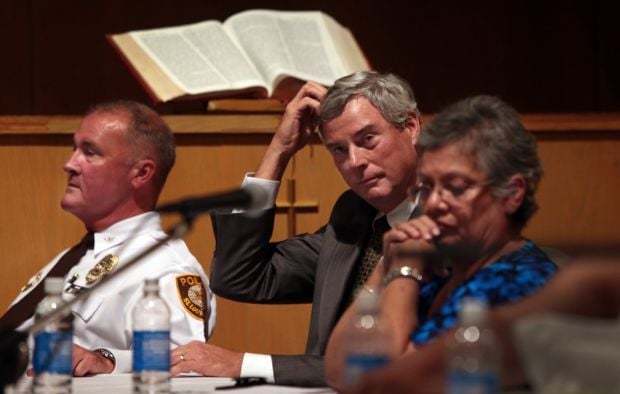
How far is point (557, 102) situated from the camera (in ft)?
21.3

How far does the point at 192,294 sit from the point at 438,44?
295 cm

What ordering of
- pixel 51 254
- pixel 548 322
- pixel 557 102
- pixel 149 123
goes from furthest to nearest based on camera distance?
1. pixel 557 102
2. pixel 51 254
3. pixel 149 123
4. pixel 548 322

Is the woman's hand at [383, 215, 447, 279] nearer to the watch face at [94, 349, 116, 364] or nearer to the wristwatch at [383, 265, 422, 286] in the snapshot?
the wristwatch at [383, 265, 422, 286]

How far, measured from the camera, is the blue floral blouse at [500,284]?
2617 millimetres

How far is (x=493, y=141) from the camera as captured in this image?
269cm

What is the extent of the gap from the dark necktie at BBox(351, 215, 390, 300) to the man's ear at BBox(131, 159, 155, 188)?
0.96 metres

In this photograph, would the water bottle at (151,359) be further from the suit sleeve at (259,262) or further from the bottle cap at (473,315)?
the bottle cap at (473,315)

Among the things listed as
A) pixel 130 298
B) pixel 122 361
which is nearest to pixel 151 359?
pixel 122 361

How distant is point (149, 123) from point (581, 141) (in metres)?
1.55

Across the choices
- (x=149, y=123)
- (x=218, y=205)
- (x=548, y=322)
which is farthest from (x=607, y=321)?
(x=149, y=123)

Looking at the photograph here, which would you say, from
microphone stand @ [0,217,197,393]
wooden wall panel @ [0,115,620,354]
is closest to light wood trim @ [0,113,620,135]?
wooden wall panel @ [0,115,620,354]

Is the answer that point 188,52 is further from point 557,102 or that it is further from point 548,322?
point 548,322

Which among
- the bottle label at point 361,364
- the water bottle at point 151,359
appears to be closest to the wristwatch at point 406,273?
the water bottle at point 151,359

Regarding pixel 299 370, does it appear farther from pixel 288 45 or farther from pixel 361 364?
pixel 288 45
